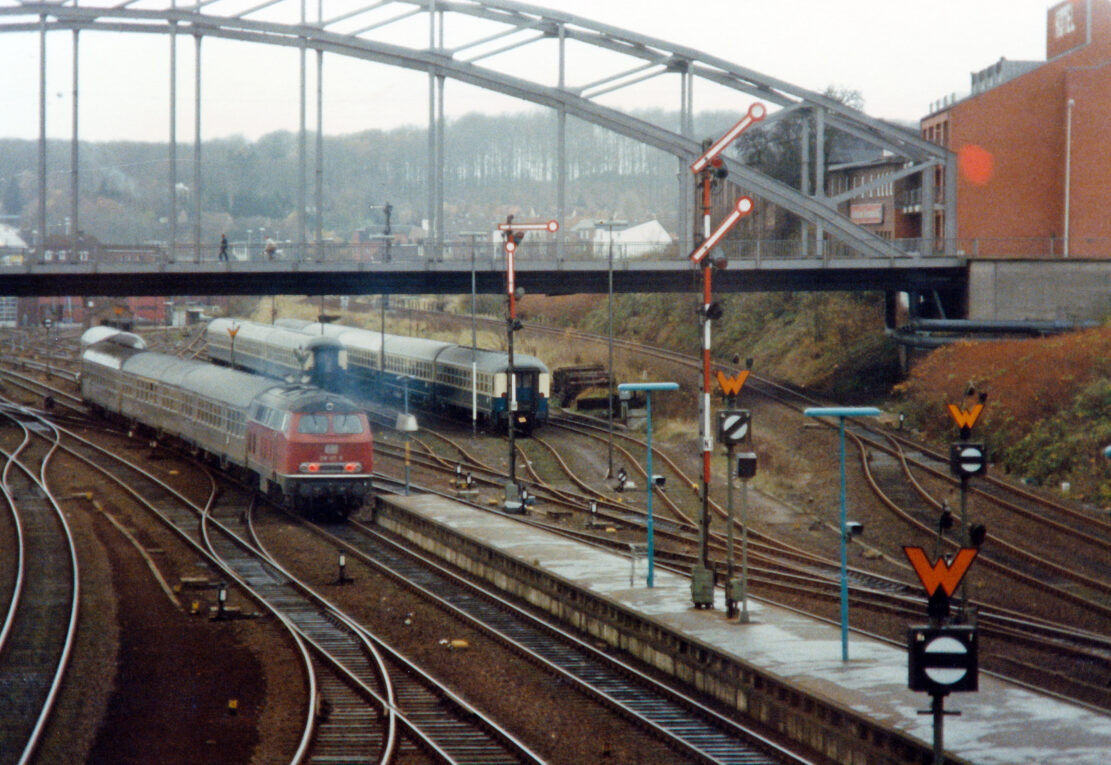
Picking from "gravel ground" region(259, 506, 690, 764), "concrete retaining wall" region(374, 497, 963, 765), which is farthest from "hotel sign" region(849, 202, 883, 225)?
"gravel ground" region(259, 506, 690, 764)

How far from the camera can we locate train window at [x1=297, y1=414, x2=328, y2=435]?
96.9 ft

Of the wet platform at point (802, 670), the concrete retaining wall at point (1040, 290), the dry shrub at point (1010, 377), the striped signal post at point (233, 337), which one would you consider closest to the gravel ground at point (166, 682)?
the wet platform at point (802, 670)

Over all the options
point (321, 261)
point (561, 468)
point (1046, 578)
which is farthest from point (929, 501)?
point (321, 261)

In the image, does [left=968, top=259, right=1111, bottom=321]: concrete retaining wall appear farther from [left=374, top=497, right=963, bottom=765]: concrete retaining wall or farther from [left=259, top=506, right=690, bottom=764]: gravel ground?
[left=259, top=506, right=690, bottom=764]: gravel ground

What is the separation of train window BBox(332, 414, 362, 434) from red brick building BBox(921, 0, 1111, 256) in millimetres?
30174

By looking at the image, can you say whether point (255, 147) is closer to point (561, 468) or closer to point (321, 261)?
point (321, 261)

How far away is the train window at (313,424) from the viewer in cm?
2953

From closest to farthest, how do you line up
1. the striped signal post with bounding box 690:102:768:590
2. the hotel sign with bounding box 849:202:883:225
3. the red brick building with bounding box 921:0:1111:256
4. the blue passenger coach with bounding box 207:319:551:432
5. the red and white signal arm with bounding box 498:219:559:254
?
the striped signal post with bounding box 690:102:768:590, the red and white signal arm with bounding box 498:219:559:254, the blue passenger coach with bounding box 207:319:551:432, the red brick building with bounding box 921:0:1111:256, the hotel sign with bounding box 849:202:883:225

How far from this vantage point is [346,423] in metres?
30.2

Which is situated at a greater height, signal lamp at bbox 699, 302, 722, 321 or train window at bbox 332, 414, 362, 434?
signal lamp at bbox 699, 302, 722, 321

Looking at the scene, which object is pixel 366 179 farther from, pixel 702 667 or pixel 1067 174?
pixel 702 667

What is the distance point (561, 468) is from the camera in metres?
39.5

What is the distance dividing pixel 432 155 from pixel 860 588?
36060 millimetres

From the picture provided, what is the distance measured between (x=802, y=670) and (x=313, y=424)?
1709cm
